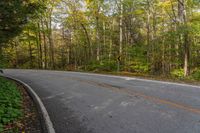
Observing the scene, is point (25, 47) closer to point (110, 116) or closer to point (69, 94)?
point (69, 94)

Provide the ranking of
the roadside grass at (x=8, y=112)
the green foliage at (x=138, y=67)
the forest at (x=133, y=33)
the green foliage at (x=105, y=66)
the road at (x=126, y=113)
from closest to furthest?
the road at (x=126, y=113) < the roadside grass at (x=8, y=112) < the forest at (x=133, y=33) < the green foliage at (x=138, y=67) < the green foliage at (x=105, y=66)

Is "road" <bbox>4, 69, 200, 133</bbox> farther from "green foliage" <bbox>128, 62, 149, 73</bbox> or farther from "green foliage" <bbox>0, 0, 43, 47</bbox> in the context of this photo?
"green foliage" <bbox>128, 62, 149, 73</bbox>

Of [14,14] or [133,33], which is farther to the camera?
[133,33]

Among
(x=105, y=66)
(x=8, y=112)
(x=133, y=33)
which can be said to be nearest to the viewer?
(x=8, y=112)

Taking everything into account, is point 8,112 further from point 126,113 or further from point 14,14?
point 14,14

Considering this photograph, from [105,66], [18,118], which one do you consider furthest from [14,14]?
[105,66]

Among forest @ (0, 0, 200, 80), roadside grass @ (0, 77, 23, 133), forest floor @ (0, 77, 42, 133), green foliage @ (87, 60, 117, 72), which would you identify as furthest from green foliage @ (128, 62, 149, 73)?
roadside grass @ (0, 77, 23, 133)

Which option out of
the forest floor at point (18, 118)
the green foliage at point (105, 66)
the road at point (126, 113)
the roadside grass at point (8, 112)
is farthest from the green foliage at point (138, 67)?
the roadside grass at point (8, 112)

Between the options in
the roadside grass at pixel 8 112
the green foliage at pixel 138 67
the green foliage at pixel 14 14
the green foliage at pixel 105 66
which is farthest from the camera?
the green foliage at pixel 105 66

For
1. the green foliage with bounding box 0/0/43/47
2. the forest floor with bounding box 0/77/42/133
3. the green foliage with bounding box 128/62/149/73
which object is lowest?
the forest floor with bounding box 0/77/42/133

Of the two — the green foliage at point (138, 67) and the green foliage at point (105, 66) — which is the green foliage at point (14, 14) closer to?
the green foliage at point (138, 67)

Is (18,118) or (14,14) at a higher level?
(14,14)

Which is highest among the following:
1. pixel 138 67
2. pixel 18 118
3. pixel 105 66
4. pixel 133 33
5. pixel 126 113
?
pixel 133 33

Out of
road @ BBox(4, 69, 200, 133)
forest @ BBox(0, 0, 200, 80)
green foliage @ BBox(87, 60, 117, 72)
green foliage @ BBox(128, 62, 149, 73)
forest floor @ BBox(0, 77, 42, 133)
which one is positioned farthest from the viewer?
green foliage @ BBox(87, 60, 117, 72)
